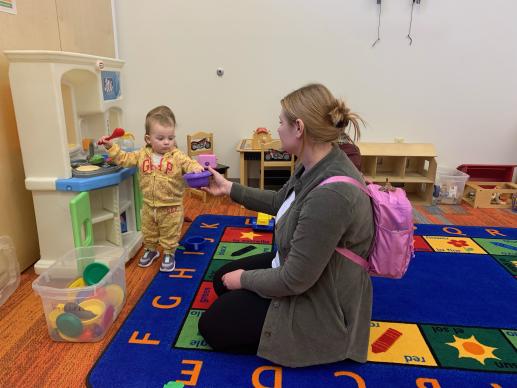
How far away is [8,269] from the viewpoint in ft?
6.38

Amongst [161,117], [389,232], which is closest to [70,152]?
[161,117]

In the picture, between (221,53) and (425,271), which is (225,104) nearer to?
(221,53)

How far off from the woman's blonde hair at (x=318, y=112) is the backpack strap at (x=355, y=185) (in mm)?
140

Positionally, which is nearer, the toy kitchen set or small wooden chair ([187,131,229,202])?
the toy kitchen set

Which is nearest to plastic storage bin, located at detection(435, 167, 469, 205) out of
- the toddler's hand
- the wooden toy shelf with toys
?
the wooden toy shelf with toys

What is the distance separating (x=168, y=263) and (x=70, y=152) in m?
0.80

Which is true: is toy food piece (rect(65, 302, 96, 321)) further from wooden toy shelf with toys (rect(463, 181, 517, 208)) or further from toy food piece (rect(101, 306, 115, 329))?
wooden toy shelf with toys (rect(463, 181, 517, 208))

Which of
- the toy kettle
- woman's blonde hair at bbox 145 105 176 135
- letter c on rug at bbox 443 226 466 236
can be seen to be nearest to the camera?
woman's blonde hair at bbox 145 105 176 135

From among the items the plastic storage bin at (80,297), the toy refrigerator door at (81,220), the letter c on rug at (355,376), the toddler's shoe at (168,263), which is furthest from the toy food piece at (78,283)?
the letter c on rug at (355,376)

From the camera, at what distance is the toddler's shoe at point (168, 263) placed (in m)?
2.14

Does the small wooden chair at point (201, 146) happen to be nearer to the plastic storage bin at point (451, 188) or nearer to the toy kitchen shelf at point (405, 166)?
the toy kitchen shelf at point (405, 166)

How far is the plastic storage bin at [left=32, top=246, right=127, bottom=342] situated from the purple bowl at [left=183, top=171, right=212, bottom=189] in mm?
456

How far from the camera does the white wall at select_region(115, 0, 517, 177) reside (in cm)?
329

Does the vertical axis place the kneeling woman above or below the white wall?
below
